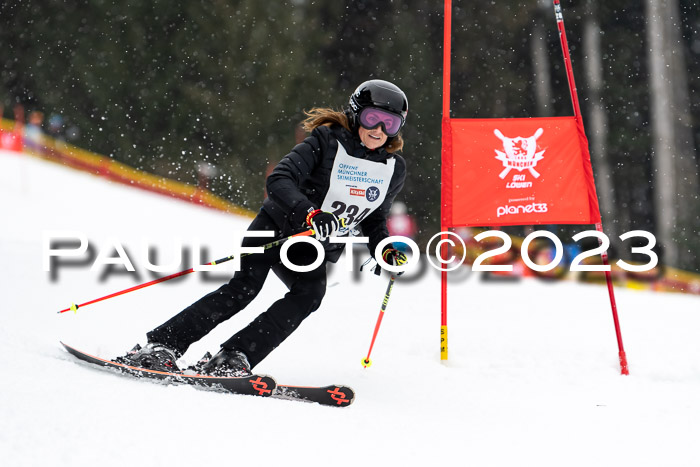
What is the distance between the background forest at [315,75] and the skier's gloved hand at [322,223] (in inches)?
656

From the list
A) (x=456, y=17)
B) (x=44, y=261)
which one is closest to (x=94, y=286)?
(x=44, y=261)

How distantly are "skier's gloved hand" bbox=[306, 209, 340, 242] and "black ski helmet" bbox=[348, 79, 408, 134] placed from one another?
2.04 feet

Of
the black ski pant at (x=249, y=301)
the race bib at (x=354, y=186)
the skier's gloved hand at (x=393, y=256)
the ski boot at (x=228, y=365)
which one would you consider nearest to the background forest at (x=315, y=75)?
the skier's gloved hand at (x=393, y=256)

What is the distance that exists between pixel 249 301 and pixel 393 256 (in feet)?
2.86

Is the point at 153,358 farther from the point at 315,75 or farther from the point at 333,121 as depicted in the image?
the point at 315,75

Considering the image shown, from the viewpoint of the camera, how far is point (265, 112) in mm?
24094

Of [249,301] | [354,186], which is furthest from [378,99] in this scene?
[249,301]

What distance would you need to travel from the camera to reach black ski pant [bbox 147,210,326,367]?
3.71m

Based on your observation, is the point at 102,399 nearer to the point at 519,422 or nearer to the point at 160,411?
the point at 160,411

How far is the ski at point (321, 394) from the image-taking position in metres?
3.50

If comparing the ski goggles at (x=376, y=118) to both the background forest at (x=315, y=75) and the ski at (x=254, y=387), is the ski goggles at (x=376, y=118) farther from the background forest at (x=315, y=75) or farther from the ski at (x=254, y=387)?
the background forest at (x=315, y=75)

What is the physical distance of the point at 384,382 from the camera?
433 centimetres

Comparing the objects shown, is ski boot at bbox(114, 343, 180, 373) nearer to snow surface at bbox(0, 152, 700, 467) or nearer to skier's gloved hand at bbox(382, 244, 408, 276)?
snow surface at bbox(0, 152, 700, 467)

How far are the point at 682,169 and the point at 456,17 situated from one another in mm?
Answer: 11028
